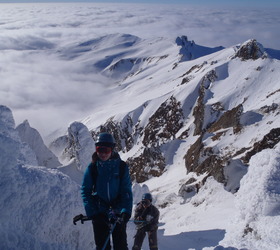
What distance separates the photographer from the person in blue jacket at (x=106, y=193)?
752 cm

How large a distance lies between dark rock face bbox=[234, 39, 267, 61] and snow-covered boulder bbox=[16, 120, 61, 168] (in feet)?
153

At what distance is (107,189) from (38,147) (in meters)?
45.9

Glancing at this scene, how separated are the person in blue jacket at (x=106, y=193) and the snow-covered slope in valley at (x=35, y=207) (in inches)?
162

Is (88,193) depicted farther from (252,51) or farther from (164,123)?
(252,51)

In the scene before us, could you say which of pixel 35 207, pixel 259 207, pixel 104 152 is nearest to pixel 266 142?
pixel 259 207

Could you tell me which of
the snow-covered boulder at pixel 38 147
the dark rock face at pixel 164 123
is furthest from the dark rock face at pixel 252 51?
the snow-covered boulder at pixel 38 147

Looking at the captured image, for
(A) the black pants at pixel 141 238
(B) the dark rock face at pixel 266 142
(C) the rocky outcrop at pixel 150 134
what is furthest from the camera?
(C) the rocky outcrop at pixel 150 134

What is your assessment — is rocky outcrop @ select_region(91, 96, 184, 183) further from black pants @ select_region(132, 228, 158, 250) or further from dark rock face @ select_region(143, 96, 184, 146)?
black pants @ select_region(132, 228, 158, 250)

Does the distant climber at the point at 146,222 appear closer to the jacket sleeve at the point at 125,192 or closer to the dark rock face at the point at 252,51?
the jacket sleeve at the point at 125,192

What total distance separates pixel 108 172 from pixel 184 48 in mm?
198859

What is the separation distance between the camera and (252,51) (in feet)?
232

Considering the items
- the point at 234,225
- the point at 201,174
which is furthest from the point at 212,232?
the point at 201,174

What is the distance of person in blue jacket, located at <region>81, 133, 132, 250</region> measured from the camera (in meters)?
7.52

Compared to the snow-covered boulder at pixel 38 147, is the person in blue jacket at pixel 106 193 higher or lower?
higher
